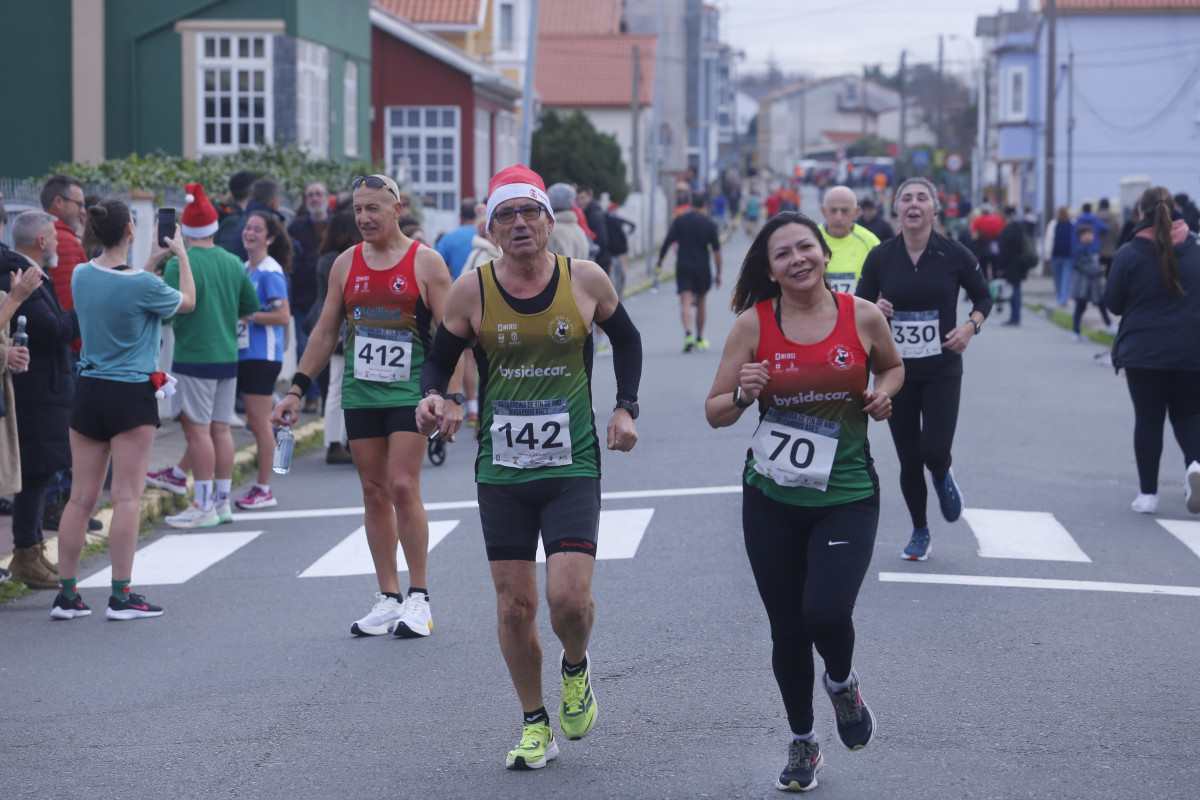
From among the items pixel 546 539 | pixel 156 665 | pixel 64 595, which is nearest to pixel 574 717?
pixel 546 539

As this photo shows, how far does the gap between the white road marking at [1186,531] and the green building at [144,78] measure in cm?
1872

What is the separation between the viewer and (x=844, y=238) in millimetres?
11000

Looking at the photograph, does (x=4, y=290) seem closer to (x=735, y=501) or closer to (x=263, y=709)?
(x=263, y=709)

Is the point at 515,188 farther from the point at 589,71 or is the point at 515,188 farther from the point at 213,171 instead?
the point at 589,71

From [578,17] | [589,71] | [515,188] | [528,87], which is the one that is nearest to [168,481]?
[515,188]

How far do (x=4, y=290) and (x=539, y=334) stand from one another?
4124 mm

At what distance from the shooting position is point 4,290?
26.7ft

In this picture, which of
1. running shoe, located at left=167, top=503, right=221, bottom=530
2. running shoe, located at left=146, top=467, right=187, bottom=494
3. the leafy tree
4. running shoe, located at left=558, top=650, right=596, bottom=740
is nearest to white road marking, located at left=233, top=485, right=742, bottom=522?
running shoe, located at left=167, top=503, right=221, bottom=530

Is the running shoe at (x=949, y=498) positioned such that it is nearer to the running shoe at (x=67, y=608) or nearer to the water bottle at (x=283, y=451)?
the water bottle at (x=283, y=451)

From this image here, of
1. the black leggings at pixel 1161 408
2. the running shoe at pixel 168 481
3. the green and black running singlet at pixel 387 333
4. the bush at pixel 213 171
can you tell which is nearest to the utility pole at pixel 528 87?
the bush at pixel 213 171

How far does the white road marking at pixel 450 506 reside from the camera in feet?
35.4

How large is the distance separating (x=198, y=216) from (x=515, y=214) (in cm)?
490

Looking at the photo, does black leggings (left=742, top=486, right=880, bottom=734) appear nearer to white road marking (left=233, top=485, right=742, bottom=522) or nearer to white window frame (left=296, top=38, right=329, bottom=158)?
white road marking (left=233, top=485, right=742, bottom=522)

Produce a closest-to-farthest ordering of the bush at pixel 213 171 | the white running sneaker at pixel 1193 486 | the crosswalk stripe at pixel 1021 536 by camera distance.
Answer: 1. the crosswalk stripe at pixel 1021 536
2. the white running sneaker at pixel 1193 486
3. the bush at pixel 213 171
